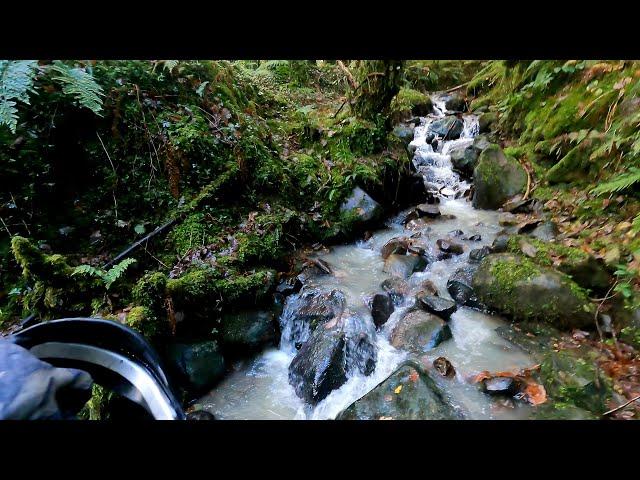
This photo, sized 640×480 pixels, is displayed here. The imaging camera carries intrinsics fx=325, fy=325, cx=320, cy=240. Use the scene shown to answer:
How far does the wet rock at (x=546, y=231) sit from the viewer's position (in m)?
5.15

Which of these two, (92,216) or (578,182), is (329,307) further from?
(578,182)

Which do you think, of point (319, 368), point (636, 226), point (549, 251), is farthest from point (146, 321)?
point (636, 226)

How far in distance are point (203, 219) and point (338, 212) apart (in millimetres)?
2597

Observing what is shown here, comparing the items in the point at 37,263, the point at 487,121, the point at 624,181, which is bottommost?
the point at 37,263

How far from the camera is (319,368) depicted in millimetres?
3680

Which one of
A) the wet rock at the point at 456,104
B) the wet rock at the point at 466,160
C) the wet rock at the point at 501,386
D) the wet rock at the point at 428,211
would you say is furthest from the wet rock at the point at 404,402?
the wet rock at the point at 456,104

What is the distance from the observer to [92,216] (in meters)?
3.98

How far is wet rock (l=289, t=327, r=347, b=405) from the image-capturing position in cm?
361

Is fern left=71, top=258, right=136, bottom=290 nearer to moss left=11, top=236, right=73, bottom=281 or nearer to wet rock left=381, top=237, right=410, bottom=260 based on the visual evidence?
moss left=11, top=236, right=73, bottom=281

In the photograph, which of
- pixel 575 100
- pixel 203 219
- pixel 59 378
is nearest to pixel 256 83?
pixel 203 219

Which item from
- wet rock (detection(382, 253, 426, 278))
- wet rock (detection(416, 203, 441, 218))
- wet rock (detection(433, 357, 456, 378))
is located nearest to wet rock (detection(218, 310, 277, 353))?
wet rock (detection(433, 357, 456, 378))

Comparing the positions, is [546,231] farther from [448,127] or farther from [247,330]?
[448,127]

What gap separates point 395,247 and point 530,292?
85.6 inches

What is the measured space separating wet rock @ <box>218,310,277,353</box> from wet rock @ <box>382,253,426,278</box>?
216 centimetres
